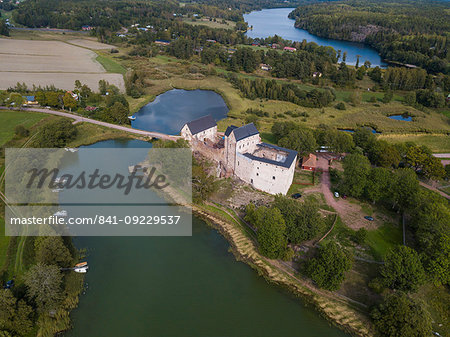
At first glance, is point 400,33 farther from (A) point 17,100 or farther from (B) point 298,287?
(A) point 17,100

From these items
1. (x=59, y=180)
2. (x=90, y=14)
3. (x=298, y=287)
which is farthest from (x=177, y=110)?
(x=90, y=14)

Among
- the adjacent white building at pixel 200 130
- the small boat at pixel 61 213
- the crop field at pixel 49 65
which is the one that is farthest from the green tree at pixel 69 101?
the small boat at pixel 61 213

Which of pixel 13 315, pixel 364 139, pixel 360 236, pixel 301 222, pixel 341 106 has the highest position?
pixel 364 139

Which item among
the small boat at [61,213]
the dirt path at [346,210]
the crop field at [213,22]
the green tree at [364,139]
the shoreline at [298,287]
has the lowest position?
the shoreline at [298,287]

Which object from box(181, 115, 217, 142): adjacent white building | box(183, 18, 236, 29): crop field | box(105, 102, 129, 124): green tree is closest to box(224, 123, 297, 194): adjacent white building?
box(181, 115, 217, 142): adjacent white building

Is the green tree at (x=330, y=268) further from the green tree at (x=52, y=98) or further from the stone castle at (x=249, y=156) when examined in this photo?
the green tree at (x=52, y=98)

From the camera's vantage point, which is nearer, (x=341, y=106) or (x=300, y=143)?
(x=300, y=143)

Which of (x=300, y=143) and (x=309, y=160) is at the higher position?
(x=300, y=143)
